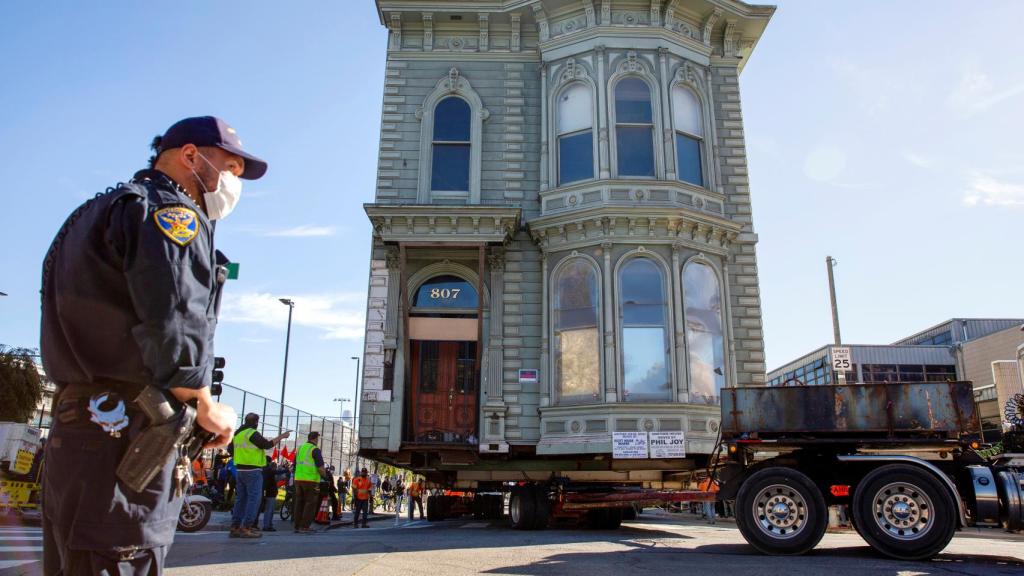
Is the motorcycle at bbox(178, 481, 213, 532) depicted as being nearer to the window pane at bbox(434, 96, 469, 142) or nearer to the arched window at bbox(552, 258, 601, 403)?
the arched window at bbox(552, 258, 601, 403)

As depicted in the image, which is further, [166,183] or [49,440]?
[166,183]

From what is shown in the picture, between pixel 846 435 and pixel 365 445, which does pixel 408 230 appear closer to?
pixel 365 445

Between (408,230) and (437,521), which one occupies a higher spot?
(408,230)

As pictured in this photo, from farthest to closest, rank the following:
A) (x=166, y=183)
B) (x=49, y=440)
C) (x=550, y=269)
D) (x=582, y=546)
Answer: (x=550, y=269) → (x=582, y=546) → (x=166, y=183) → (x=49, y=440)

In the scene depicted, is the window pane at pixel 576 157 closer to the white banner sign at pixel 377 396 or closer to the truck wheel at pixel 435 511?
the white banner sign at pixel 377 396

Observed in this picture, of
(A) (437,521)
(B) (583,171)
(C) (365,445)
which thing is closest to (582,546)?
(C) (365,445)

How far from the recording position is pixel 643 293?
52.2 feet

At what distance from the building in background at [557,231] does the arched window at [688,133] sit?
0.12 feet

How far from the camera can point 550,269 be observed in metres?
16.5

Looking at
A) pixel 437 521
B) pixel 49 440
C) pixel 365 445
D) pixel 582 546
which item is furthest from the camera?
pixel 437 521

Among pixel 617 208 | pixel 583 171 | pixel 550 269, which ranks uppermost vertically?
pixel 583 171

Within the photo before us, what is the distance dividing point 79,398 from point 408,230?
44.9 feet

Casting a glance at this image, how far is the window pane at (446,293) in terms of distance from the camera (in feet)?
54.7

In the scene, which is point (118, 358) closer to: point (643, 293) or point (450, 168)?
point (643, 293)
